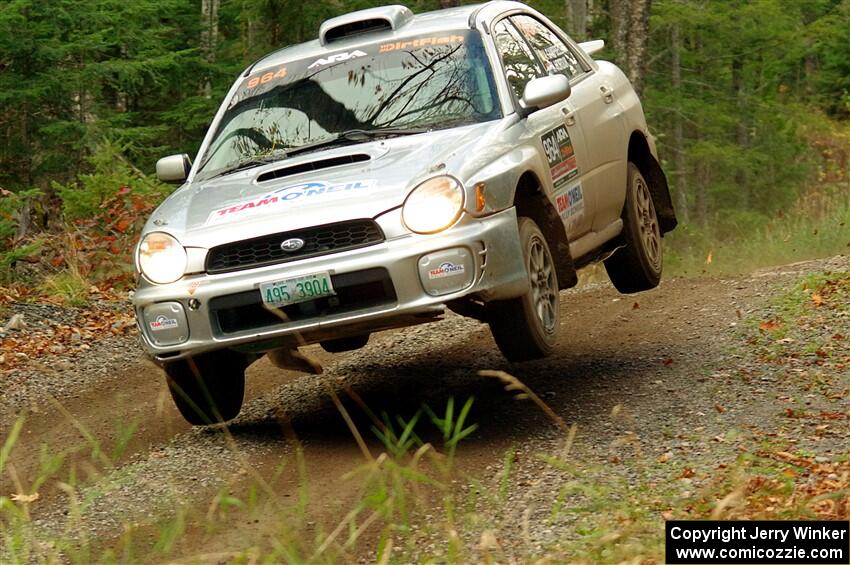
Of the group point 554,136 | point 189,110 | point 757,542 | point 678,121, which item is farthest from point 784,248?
point 678,121

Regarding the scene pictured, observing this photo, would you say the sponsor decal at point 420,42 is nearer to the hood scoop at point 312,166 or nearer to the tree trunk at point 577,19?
the hood scoop at point 312,166

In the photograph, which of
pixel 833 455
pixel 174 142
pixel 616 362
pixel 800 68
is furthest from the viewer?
pixel 800 68

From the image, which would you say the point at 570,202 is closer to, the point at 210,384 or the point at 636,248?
the point at 636,248

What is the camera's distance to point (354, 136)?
6883 millimetres

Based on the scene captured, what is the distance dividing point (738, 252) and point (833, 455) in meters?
9.45

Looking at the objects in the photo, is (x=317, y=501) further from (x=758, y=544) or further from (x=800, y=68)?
(x=800, y=68)

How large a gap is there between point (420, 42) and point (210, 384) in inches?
92.6

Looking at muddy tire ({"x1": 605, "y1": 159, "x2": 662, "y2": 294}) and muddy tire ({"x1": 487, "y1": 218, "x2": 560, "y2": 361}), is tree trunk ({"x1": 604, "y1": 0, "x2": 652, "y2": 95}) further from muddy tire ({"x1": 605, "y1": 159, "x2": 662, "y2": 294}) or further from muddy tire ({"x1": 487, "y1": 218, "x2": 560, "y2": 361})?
muddy tire ({"x1": 487, "y1": 218, "x2": 560, "y2": 361})

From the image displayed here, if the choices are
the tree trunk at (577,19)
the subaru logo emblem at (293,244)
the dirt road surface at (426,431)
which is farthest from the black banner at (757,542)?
the tree trunk at (577,19)

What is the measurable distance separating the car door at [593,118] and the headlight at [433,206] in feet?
6.21

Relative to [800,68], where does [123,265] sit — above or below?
above

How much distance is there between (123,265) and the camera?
13031mm

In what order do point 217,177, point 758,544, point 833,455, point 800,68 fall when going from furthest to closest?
point 800,68 < point 217,177 < point 833,455 < point 758,544

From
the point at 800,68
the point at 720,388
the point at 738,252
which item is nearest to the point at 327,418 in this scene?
the point at 720,388
